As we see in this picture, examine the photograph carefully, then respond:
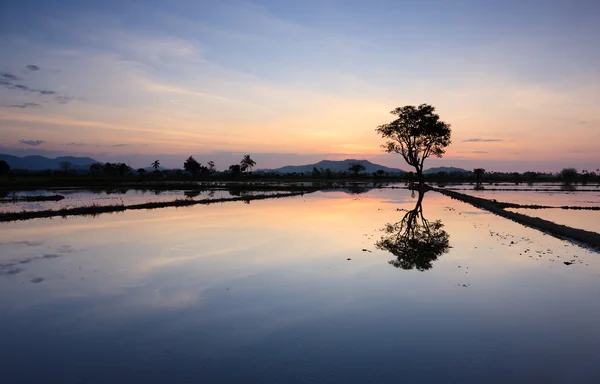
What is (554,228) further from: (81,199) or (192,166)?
(192,166)

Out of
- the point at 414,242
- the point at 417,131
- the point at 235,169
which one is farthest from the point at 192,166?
the point at 414,242

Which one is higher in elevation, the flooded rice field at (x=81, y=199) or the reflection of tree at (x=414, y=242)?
the flooded rice field at (x=81, y=199)

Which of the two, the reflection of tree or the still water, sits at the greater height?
the reflection of tree

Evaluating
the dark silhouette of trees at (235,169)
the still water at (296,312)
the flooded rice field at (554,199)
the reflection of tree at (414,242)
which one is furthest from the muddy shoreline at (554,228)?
the dark silhouette of trees at (235,169)

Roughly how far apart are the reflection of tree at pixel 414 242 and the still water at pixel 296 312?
0.61 ft

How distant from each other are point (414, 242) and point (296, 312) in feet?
36.0

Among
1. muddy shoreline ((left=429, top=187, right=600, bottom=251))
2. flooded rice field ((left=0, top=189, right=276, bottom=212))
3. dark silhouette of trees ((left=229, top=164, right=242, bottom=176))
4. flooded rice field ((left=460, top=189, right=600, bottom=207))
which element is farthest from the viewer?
dark silhouette of trees ((left=229, top=164, right=242, bottom=176))

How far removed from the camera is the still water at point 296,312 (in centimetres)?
686

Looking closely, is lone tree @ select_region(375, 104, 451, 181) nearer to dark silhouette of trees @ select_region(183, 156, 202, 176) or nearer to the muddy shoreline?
the muddy shoreline

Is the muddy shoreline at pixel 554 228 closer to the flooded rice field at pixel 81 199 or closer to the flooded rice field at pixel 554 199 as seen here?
the flooded rice field at pixel 554 199

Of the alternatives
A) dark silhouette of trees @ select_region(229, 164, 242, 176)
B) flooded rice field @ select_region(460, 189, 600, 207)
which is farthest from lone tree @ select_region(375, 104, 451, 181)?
dark silhouette of trees @ select_region(229, 164, 242, 176)

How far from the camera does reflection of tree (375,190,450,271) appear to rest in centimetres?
1482

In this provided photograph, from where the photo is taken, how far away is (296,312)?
953cm

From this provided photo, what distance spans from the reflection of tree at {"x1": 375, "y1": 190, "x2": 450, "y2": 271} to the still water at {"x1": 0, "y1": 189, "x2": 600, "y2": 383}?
19cm
